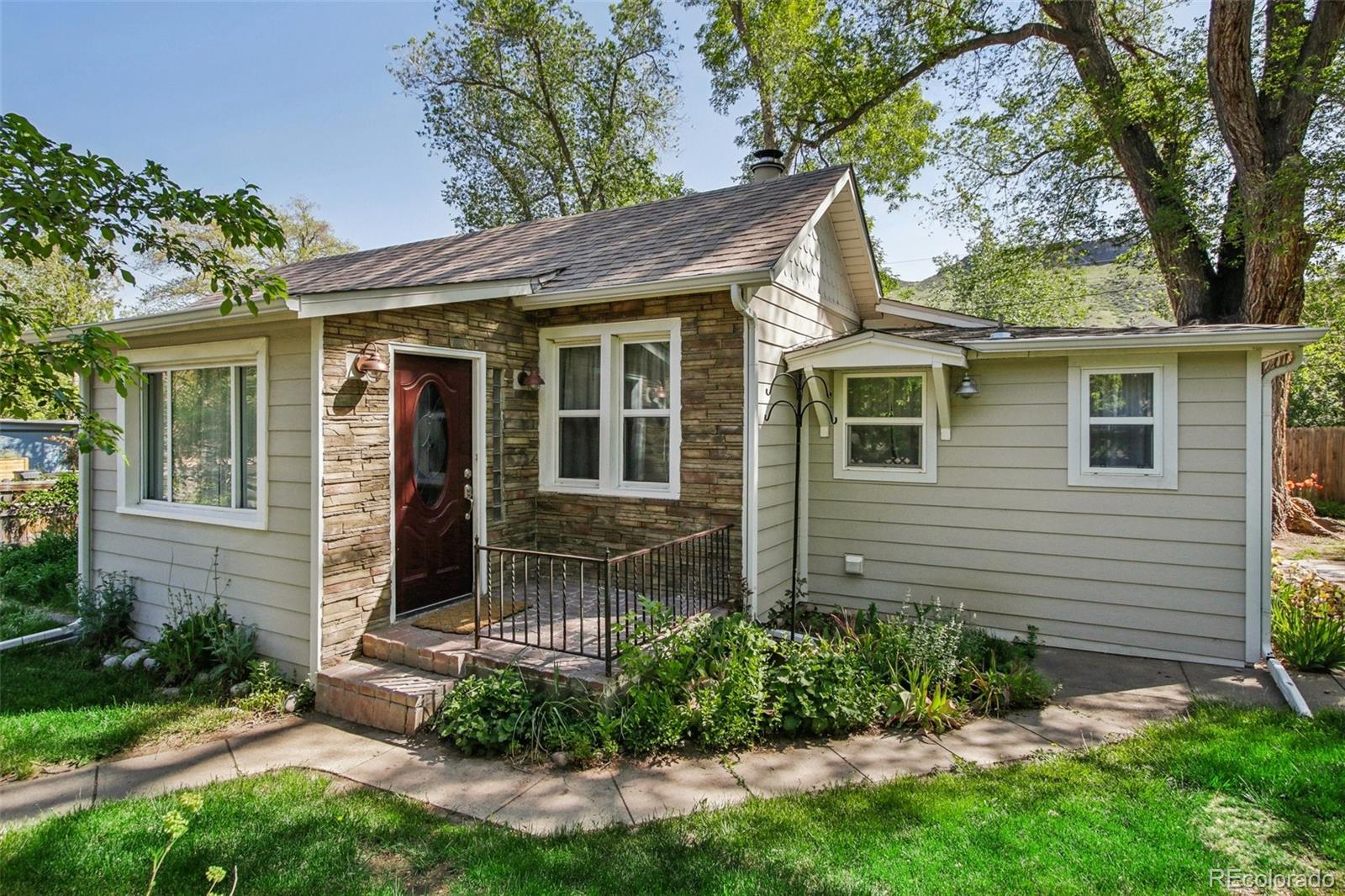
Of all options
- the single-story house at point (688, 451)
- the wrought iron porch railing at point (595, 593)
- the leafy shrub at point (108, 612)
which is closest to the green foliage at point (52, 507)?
the single-story house at point (688, 451)

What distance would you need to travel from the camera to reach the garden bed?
4070 millimetres

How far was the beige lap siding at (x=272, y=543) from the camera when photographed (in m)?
4.82

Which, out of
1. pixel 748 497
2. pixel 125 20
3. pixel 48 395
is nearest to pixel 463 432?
pixel 748 497

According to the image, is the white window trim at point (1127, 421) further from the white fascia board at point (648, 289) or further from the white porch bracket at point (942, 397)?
the white fascia board at point (648, 289)

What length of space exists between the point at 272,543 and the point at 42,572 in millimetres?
5546

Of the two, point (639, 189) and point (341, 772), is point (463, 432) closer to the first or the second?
point (341, 772)

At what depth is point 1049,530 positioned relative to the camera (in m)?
6.05

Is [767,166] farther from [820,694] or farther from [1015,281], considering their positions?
[1015,281]

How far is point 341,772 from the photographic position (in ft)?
12.5

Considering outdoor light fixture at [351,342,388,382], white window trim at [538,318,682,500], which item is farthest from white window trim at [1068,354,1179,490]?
outdoor light fixture at [351,342,388,382]

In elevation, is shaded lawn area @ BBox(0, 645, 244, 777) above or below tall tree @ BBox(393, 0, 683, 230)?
below

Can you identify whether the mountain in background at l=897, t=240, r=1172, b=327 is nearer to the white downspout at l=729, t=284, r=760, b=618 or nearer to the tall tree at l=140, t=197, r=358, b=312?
the white downspout at l=729, t=284, r=760, b=618

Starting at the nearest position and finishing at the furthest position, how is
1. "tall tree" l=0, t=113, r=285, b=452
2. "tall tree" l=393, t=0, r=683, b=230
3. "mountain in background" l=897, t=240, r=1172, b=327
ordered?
1. "tall tree" l=0, t=113, r=285, b=452
2. "mountain in background" l=897, t=240, r=1172, b=327
3. "tall tree" l=393, t=0, r=683, b=230

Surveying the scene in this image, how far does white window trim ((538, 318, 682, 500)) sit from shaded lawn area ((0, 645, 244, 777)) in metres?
3.40
